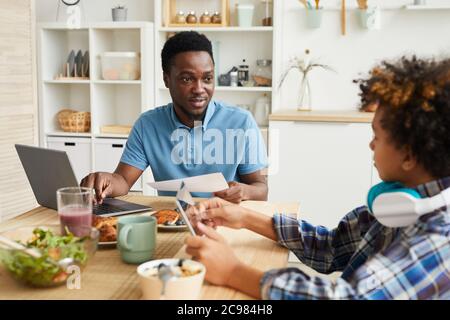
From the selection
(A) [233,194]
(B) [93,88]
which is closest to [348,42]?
(B) [93,88]

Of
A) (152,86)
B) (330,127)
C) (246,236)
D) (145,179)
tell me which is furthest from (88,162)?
(246,236)

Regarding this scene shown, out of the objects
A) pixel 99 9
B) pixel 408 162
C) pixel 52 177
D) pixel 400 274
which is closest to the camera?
pixel 400 274

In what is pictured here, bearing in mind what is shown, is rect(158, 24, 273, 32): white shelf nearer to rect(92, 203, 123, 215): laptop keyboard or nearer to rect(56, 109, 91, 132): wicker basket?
rect(56, 109, 91, 132): wicker basket

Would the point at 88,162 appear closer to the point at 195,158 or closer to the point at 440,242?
the point at 195,158

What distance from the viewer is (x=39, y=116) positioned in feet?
13.3

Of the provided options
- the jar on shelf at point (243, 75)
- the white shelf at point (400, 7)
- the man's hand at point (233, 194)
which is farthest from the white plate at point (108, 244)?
the white shelf at point (400, 7)

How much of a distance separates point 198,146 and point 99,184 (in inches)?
20.8

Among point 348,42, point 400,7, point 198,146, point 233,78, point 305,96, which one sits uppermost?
point 400,7

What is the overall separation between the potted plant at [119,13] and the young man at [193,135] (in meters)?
1.74

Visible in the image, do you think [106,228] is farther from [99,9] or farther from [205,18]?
[99,9]

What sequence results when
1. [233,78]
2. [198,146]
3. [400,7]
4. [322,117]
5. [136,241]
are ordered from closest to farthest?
[136,241]
[198,146]
[322,117]
[400,7]
[233,78]

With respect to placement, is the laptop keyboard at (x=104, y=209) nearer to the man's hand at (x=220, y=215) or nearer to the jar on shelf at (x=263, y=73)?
the man's hand at (x=220, y=215)

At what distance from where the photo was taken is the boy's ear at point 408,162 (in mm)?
1081

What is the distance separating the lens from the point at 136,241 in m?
1.22
